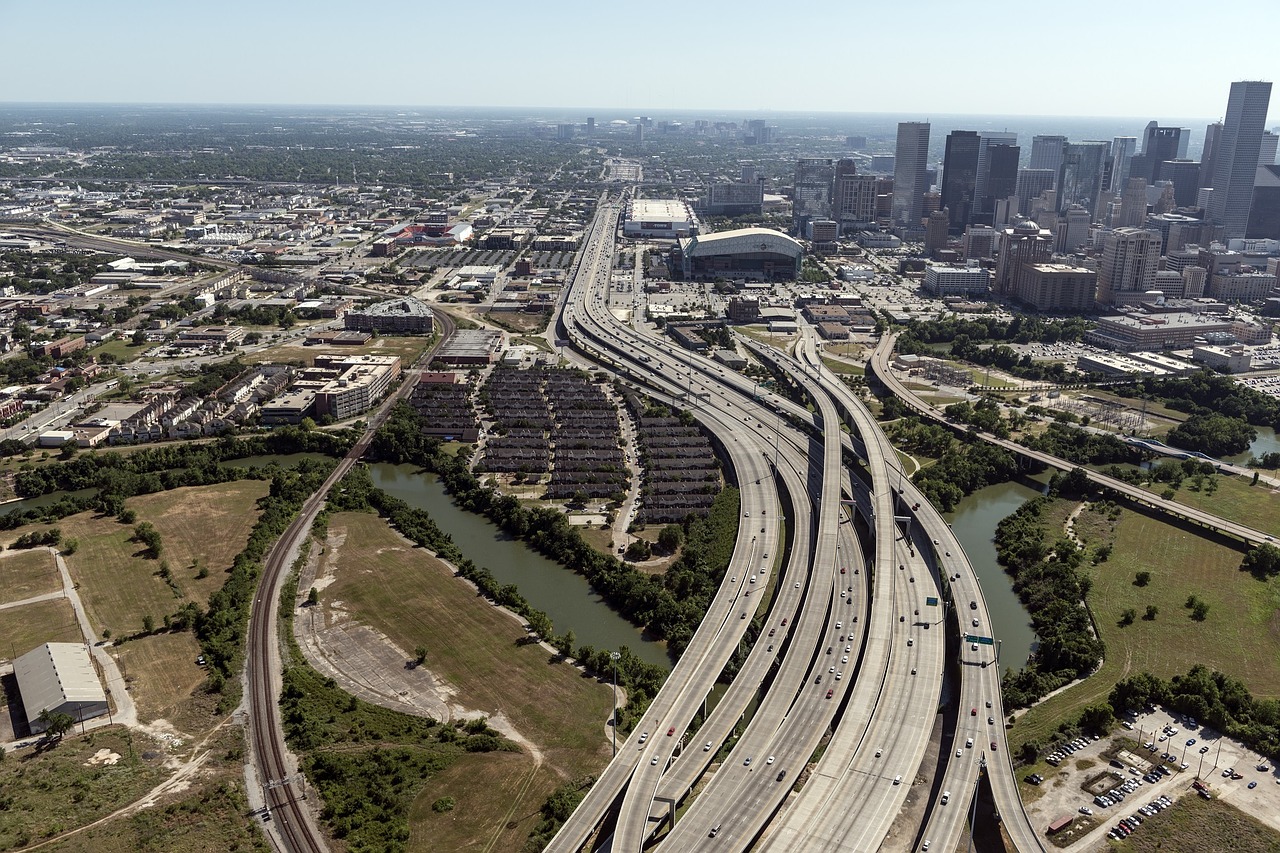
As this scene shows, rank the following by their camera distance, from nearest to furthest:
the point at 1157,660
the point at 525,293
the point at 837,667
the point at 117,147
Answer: the point at 837,667
the point at 1157,660
the point at 525,293
the point at 117,147

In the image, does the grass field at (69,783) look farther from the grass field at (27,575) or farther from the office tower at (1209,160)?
the office tower at (1209,160)

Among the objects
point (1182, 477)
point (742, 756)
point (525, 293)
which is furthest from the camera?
point (525, 293)

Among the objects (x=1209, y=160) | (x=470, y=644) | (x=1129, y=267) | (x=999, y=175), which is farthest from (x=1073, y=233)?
(x=470, y=644)

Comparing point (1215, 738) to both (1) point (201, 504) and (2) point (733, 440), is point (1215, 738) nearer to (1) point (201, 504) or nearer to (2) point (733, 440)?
(2) point (733, 440)

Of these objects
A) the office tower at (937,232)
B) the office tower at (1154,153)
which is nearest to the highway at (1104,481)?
the office tower at (937,232)

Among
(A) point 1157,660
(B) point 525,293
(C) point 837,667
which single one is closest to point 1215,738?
(A) point 1157,660

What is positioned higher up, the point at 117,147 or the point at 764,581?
the point at 117,147
